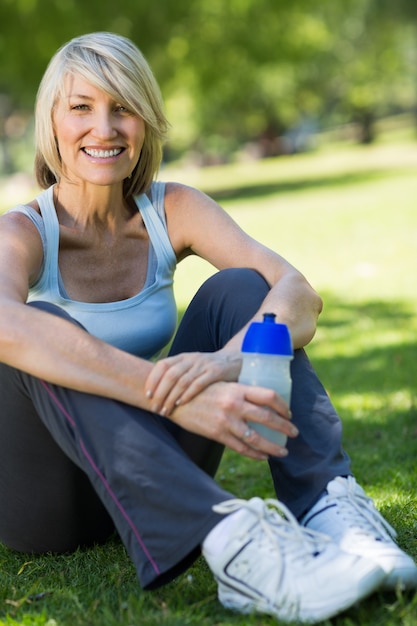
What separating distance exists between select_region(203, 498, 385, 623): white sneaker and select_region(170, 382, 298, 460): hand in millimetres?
159

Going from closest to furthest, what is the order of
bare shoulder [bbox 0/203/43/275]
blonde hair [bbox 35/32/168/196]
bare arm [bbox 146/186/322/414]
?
bare arm [bbox 146/186/322/414] < bare shoulder [bbox 0/203/43/275] < blonde hair [bbox 35/32/168/196]

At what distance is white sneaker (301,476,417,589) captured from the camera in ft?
7.18

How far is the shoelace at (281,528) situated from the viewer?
2197mm

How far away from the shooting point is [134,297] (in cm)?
296

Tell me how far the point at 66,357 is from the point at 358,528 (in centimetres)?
81

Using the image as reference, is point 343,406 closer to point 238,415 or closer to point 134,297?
point 134,297

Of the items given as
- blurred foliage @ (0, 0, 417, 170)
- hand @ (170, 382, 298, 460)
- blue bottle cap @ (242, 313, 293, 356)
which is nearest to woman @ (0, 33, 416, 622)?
hand @ (170, 382, 298, 460)

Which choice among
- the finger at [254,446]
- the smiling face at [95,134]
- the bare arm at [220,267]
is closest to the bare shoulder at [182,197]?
the bare arm at [220,267]

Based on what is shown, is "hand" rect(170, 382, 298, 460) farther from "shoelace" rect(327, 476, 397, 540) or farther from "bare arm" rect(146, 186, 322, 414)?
"shoelace" rect(327, 476, 397, 540)

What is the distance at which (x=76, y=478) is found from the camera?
263 cm

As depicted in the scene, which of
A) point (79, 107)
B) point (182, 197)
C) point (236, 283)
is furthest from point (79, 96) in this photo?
point (236, 283)

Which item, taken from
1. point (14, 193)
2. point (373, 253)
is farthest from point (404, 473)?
point (14, 193)

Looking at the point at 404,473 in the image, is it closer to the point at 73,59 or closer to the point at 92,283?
the point at 92,283

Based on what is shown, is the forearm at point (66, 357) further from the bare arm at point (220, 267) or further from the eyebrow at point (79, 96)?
the eyebrow at point (79, 96)
